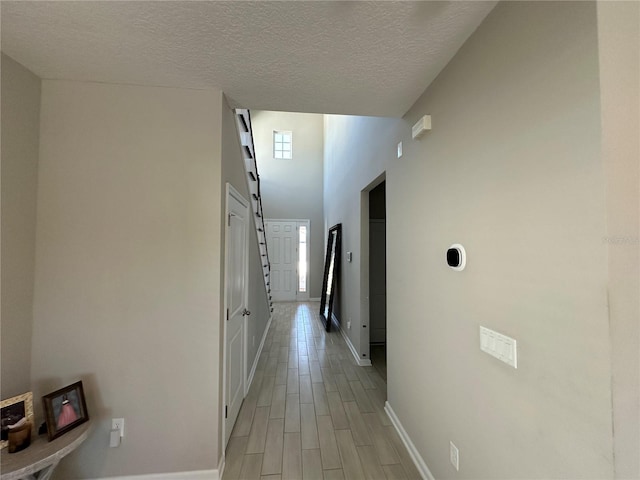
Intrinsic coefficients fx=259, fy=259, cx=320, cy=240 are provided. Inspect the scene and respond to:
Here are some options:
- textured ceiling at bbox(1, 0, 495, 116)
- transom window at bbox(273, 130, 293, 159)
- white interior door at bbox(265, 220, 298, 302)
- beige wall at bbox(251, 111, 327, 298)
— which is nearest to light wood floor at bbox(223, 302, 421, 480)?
textured ceiling at bbox(1, 0, 495, 116)

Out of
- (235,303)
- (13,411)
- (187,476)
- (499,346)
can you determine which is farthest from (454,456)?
(13,411)

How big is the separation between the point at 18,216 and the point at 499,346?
271 cm

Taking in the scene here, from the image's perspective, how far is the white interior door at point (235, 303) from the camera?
80.3 inches

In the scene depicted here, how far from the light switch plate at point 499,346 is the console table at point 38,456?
2.18m

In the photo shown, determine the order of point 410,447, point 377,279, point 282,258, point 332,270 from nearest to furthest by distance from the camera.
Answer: point 410,447, point 377,279, point 332,270, point 282,258

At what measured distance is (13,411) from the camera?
4.58 ft

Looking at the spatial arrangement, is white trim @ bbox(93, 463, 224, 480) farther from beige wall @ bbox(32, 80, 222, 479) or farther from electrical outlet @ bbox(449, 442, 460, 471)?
electrical outlet @ bbox(449, 442, 460, 471)

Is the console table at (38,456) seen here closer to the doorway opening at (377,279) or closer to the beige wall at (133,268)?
the beige wall at (133,268)

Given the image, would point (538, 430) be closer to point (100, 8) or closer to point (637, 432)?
point (637, 432)

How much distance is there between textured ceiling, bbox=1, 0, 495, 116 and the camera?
1.17 metres

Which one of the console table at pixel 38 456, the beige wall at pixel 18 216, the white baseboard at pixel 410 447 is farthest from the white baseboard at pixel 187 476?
the white baseboard at pixel 410 447

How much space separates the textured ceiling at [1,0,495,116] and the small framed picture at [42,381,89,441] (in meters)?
1.93

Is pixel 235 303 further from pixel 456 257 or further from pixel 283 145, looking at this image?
pixel 283 145

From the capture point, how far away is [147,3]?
3.75 ft
